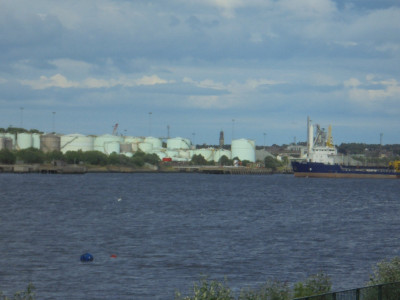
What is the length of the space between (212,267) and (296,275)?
15.4ft

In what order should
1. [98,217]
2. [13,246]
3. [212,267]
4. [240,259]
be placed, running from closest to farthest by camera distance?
[212,267]
[240,259]
[13,246]
[98,217]

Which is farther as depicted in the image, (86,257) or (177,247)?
(177,247)

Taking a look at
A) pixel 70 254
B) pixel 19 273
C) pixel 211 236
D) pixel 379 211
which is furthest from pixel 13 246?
pixel 379 211

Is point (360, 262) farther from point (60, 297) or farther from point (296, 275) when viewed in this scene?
point (60, 297)

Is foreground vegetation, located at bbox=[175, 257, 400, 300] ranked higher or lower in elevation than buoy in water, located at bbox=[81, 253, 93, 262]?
higher

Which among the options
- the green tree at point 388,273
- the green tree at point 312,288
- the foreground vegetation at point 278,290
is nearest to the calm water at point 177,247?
the green tree at point 388,273

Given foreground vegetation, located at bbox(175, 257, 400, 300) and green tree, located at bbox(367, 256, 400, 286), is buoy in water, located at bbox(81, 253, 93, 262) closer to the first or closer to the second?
foreground vegetation, located at bbox(175, 257, 400, 300)

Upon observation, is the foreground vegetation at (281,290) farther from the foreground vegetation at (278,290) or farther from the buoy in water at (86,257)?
the buoy in water at (86,257)

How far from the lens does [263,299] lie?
66.8 ft

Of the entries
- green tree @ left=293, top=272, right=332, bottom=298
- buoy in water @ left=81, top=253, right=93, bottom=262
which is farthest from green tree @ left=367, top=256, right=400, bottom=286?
buoy in water @ left=81, top=253, right=93, bottom=262

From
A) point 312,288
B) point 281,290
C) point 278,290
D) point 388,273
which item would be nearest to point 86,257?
point 278,290

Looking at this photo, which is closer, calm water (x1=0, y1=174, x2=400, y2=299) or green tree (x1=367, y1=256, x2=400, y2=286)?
green tree (x1=367, y1=256, x2=400, y2=286)

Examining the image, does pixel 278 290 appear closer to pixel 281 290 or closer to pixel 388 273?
pixel 281 290

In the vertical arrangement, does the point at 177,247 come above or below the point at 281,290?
below
